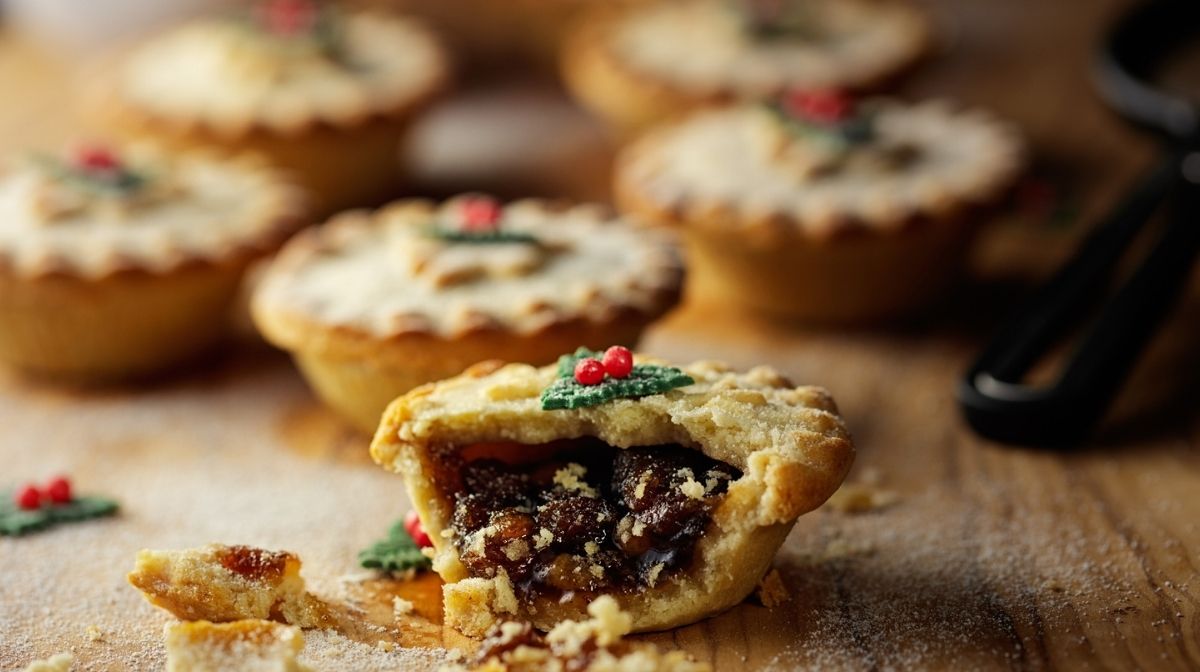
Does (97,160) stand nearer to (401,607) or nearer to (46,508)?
(46,508)

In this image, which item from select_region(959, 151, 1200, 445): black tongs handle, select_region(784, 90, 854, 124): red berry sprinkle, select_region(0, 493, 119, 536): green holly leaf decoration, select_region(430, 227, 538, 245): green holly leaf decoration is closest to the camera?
A: select_region(0, 493, 119, 536): green holly leaf decoration

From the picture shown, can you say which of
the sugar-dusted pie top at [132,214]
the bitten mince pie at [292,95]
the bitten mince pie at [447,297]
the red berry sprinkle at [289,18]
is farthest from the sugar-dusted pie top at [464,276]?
the red berry sprinkle at [289,18]

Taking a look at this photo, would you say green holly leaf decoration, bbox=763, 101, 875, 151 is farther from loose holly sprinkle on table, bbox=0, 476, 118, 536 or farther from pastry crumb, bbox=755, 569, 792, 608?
loose holly sprinkle on table, bbox=0, 476, 118, 536

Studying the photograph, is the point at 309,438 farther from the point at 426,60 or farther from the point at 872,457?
the point at 426,60

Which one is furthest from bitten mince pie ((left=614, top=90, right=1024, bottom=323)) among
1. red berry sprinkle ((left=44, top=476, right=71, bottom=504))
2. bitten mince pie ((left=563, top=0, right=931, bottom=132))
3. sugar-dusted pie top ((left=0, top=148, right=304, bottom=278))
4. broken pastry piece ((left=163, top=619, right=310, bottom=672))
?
broken pastry piece ((left=163, top=619, right=310, bottom=672))

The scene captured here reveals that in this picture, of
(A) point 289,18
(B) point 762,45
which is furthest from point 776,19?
(A) point 289,18
